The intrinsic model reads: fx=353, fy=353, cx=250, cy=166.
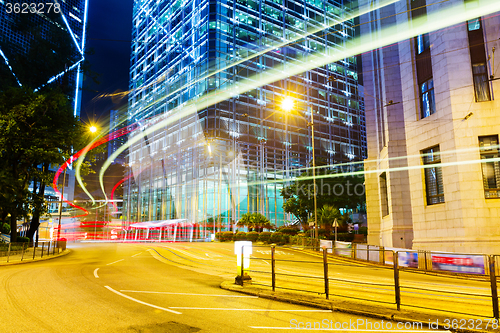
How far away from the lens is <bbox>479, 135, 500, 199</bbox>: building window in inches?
749

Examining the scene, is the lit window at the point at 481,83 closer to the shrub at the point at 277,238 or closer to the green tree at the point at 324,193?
the green tree at the point at 324,193

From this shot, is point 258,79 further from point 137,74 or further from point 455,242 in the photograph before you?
point 455,242

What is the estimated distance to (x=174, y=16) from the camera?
7056 cm

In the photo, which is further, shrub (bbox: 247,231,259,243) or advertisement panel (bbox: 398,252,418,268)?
shrub (bbox: 247,231,259,243)

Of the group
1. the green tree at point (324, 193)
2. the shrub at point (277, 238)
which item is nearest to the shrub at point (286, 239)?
the shrub at point (277, 238)

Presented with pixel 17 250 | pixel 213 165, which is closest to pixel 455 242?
pixel 17 250

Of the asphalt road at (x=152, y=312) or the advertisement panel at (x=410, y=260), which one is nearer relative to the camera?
the asphalt road at (x=152, y=312)

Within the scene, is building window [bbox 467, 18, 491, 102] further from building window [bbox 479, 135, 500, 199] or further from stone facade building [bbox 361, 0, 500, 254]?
building window [bbox 479, 135, 500, 199]

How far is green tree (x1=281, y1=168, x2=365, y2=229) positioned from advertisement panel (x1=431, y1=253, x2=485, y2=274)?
87.8 ft

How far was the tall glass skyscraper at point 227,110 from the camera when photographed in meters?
59.5

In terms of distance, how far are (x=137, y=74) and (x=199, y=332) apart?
84521 millimetres

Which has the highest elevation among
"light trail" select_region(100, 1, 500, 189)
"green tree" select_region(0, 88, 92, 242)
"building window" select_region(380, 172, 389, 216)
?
"light trail" select_region(100, 1, 500, 189)

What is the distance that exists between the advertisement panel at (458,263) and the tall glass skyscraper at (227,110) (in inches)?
1442

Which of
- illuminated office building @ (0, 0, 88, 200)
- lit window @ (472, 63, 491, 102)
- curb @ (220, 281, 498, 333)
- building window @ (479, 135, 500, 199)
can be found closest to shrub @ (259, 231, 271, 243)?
illuminated office building @ (0, 0, 88, 200)
